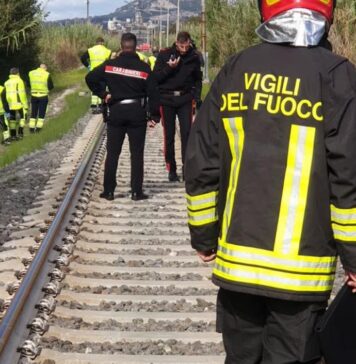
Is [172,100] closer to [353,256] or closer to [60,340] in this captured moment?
[60,340]

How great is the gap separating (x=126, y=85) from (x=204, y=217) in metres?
5.68

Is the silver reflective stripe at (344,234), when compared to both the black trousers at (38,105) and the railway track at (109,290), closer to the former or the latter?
the railway track at (109,290)

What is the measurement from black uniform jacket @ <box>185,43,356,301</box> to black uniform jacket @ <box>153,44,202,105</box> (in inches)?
248

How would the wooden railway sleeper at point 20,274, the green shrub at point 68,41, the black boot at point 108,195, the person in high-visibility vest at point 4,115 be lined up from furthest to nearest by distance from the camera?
the green shrub at point 68,41
the person in high-visibility vest at point 4,115
the black boot at point 108,195
the wooden railway sleeper at point 20,274

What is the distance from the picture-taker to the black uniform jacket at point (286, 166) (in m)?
2.65

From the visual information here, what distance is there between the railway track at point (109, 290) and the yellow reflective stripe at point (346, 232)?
1827mm

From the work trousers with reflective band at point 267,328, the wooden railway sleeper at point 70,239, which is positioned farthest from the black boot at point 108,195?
the work trousers with reflective band at point 267,328

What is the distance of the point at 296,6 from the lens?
272 centimetres

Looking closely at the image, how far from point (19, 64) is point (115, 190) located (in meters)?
29.4

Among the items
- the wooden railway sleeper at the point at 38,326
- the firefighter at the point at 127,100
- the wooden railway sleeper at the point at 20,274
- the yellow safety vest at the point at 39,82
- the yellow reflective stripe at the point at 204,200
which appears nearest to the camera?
the yellow reflective stripe at the point at 204,200

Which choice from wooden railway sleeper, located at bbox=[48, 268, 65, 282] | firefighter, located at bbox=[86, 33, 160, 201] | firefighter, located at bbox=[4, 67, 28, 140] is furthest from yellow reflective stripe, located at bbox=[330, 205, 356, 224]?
firefighter, located at bbox=[4, 67, 28, 140]

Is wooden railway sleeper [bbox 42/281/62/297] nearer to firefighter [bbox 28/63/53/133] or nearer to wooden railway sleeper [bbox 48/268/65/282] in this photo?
wooden railway sleeper [bbox 48/268/65/282]

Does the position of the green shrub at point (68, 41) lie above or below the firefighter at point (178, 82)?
below

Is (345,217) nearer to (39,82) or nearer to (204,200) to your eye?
(204,200)
